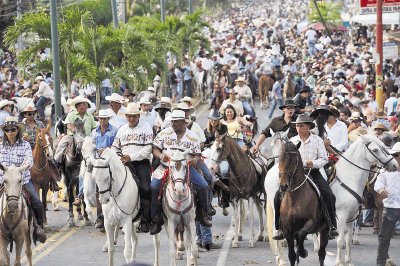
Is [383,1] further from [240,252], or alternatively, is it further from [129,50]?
[240,252]

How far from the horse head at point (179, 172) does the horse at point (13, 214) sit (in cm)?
212

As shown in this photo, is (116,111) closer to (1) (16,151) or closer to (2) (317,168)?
(1) (16,151)

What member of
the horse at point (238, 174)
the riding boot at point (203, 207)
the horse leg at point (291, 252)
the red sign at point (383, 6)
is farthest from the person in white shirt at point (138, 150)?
the red sign at point (383, 6)

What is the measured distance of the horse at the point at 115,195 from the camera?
17688 millimetres

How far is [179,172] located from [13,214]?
8.10 feet

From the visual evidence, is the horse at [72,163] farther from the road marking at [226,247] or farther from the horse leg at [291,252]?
the horse leg at [291,252]

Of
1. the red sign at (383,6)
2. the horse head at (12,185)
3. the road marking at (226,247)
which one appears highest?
the red sign at (383,6)

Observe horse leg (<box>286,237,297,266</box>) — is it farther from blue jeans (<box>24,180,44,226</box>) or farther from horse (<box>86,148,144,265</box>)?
blue jeans (<box>24,180,44,226</box>)

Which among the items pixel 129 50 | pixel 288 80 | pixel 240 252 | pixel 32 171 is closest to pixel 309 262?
pixel 240 252

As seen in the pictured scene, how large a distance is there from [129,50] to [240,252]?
1729cm

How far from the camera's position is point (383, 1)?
37.2 m

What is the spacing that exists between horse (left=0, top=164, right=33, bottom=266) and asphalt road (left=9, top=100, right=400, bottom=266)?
6.87ft

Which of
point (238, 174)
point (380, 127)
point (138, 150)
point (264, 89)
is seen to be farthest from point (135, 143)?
point (264, 89)

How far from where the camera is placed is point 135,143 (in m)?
18.7
